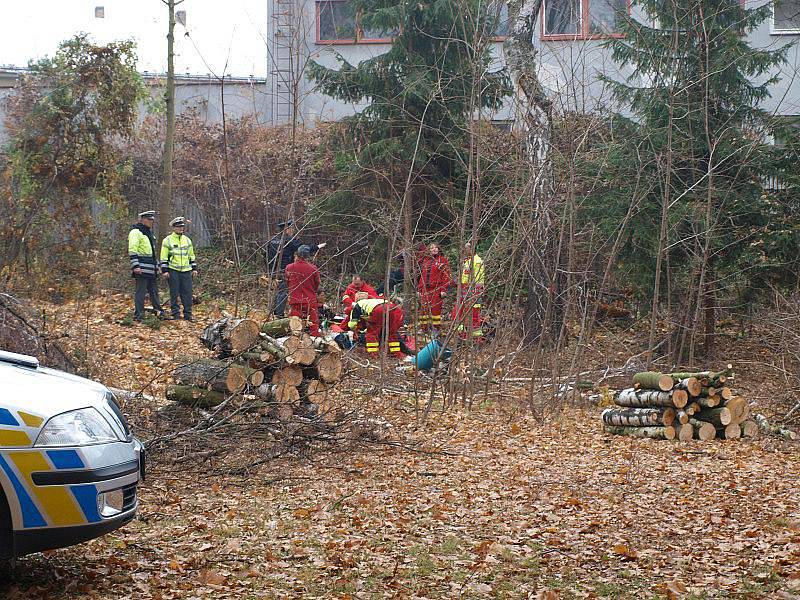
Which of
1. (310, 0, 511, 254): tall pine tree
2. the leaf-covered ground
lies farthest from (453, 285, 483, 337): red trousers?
(310, 0, 511, 254): tall pine tree

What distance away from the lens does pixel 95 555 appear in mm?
6434

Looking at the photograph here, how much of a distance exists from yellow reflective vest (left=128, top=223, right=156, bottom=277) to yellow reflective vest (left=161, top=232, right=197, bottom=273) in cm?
38

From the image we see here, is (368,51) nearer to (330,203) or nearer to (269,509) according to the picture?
(330,203)

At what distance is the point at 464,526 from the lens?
7.64 meters

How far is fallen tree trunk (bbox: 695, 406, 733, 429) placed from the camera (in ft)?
38.1

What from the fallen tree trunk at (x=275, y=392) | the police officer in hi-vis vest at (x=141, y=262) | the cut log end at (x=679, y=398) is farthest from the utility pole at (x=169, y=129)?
the cut log end at (x=679, y=398)

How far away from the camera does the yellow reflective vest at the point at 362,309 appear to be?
16.3 m

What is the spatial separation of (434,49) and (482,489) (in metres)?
13.7

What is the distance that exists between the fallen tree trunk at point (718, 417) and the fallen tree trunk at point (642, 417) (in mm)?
363

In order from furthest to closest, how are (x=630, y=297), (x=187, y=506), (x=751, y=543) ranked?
(x=630, y=297) < (x=187, y=506) < (x=751, y=543)

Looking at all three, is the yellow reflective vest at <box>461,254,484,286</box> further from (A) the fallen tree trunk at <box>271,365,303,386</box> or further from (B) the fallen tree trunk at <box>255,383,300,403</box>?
(B) the fallen tree trunk at <box>255,383,300,403</box>

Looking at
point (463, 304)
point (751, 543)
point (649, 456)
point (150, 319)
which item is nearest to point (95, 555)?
point (751, 543)

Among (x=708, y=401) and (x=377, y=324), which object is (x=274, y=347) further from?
(x=377, y=324)

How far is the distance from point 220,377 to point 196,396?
31 cm
